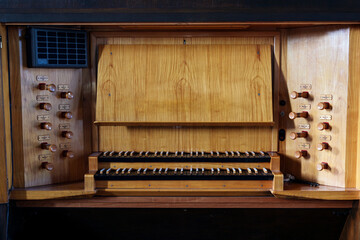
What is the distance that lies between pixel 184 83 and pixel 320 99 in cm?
116

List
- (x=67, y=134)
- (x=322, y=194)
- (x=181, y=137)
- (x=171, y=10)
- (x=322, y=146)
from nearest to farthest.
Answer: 1. (x=171, y=10)
2. (x=322, y=194)
3. (x=322, y=146)
4. (x=67, y=134)
5. (x=181, y=137)

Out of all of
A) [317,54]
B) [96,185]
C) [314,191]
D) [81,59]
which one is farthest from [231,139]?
[81,59]

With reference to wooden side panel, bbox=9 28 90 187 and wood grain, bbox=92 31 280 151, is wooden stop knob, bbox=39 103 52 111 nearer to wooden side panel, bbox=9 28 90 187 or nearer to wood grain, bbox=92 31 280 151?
wooden side panel, bbox=9 28 90 187

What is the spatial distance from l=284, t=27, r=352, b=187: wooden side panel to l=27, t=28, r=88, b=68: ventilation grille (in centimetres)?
182

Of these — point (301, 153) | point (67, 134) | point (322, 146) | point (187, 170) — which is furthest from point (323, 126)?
point (67, 134)

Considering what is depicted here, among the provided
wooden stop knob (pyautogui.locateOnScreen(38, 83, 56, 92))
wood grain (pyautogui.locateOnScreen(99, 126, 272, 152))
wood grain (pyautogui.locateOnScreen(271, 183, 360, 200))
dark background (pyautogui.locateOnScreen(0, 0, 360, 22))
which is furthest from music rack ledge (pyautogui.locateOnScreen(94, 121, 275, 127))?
dark background (pyautogui.locateOnScreen(0, 0, 360, 22))

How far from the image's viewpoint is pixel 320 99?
9.92 ft

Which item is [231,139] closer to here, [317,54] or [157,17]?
[317,54]

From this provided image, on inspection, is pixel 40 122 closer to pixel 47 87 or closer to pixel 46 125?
pixel 46 125

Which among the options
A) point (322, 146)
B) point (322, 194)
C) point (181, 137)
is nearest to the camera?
point (322, 194)
